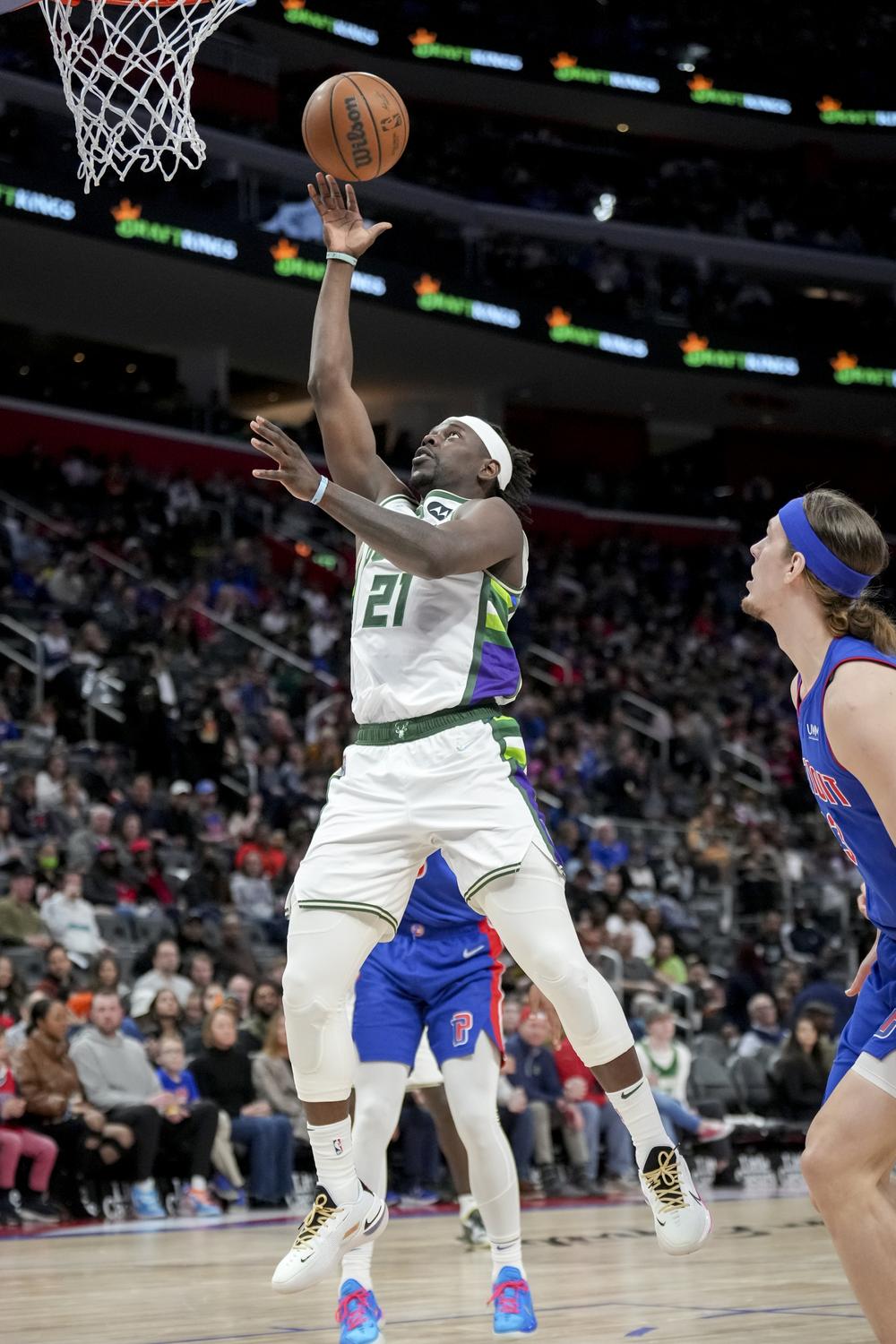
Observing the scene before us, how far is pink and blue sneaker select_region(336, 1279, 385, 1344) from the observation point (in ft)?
16.9

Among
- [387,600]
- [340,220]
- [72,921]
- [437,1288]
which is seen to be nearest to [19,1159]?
[72,921]

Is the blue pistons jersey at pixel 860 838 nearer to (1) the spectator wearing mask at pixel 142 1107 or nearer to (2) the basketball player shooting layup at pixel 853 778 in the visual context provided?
(2) the basketball player shooting layup at pixel 853 778

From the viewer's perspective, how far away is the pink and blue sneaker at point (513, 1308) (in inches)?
208

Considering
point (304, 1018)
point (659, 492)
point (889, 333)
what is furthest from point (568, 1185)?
point (889, 333)

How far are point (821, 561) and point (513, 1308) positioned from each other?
8.76 ft

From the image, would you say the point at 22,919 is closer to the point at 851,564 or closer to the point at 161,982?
the point at 161,982

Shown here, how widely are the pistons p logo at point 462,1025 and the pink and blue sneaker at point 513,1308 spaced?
97 cm

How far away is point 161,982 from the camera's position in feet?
37.9

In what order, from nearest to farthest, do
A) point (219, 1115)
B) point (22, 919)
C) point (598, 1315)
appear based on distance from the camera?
1. point (598, 1315)
2. point (219, 1115)
3. point (22, 919)

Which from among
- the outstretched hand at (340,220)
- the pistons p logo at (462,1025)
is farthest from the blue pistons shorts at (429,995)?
the outstretched hand at (340,220)

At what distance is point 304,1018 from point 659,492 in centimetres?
2589

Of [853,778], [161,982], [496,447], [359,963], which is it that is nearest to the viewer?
[853,778]

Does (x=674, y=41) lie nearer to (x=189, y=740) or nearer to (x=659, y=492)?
(x=659, y=492)

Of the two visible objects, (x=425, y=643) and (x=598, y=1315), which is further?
(x=598, y=1315)
